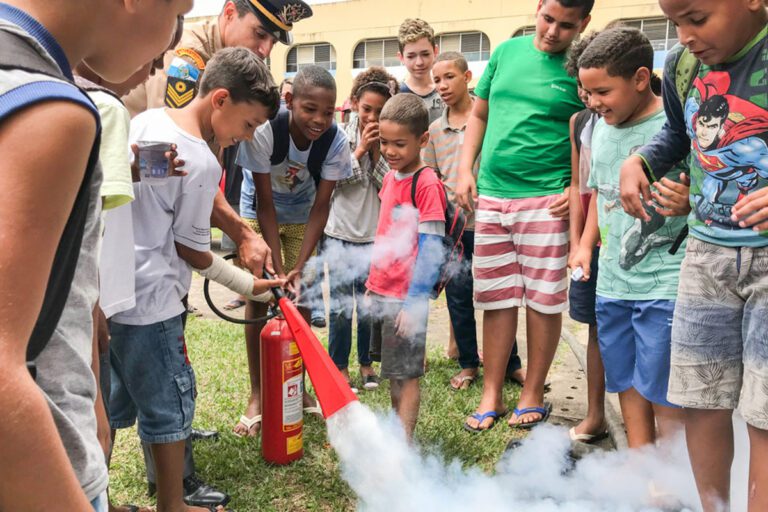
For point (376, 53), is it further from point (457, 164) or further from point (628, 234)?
point (628, 234)

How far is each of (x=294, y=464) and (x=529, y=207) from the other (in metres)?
2.07

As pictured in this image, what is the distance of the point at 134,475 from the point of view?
3.29 meters

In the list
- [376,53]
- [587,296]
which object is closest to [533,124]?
[587,296]

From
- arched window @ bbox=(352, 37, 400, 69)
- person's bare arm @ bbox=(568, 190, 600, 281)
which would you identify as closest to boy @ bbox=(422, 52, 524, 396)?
person's bare arm @ bbox=(568, 190, 600, 281)

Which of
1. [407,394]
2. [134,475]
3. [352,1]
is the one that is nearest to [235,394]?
[134,475]

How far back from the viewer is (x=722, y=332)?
2.21m

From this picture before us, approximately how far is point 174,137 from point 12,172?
2.05 metres

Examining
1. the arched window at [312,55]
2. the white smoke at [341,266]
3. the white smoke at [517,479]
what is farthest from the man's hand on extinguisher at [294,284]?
the arched window at [312,55]

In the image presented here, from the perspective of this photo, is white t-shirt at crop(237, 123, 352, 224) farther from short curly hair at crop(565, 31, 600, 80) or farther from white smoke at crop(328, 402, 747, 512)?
white smoke at crop(328, 402, 747, 512)

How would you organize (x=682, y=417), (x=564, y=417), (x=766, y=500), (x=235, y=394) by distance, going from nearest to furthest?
(x=766, y=500) → (x=682, y=417) → (x=564, y=417) → (x=235, y=394)

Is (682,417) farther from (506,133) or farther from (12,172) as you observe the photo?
(12,172)

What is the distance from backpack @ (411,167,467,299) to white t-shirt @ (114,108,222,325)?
1166 millimetres

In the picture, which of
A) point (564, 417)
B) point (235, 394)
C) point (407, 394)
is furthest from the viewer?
point (235, 394)

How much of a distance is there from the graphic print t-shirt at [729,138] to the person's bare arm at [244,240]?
2066mm
